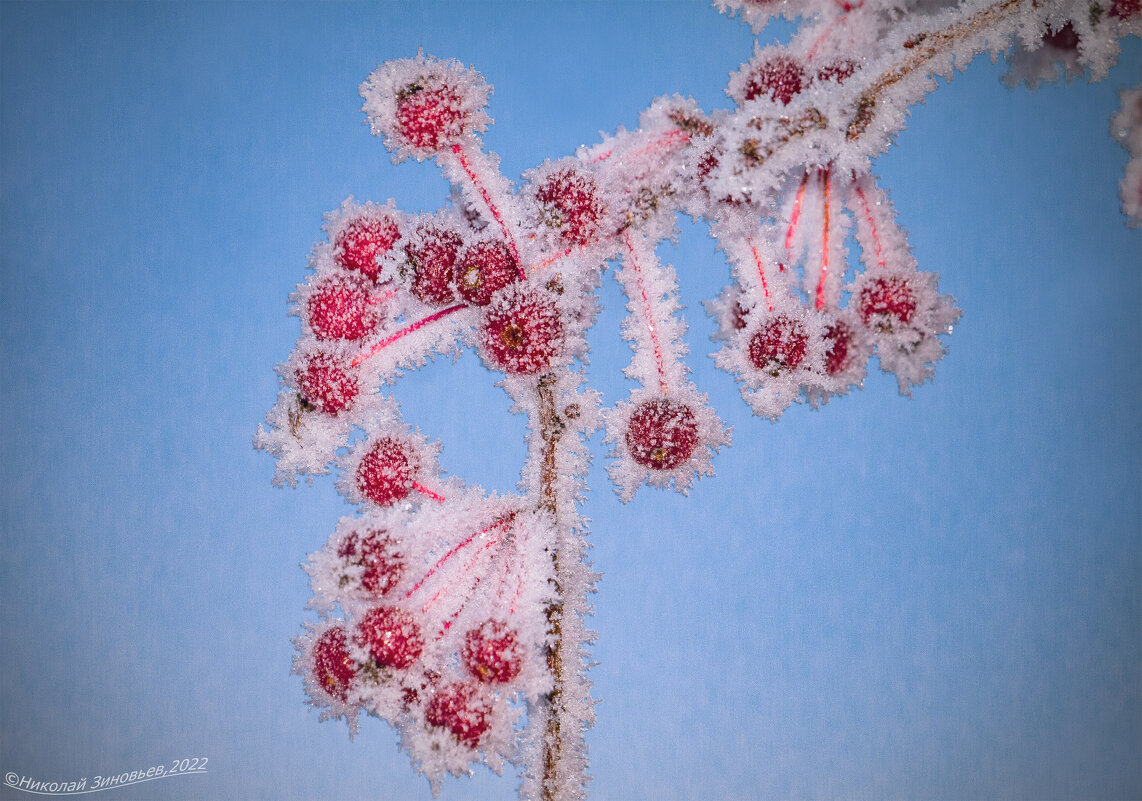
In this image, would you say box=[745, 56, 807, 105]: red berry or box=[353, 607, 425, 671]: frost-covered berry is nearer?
box=[353, 607, 425, 671]: frost-covered berry

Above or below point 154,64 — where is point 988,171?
below

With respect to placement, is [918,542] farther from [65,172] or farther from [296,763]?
[65,172]

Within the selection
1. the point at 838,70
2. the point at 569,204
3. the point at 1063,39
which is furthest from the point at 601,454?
the point at 1063,39

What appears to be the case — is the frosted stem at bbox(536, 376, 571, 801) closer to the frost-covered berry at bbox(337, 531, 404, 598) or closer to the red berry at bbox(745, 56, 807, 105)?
the frost-covered berry at bbox(337, 531, 404, 598)

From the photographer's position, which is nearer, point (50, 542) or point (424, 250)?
point (424, 250)

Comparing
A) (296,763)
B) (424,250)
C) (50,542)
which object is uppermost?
(424,250)

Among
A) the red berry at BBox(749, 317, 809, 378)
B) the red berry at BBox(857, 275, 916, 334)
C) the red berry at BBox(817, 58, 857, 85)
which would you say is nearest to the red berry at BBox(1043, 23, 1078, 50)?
the red berry at BBox(817, 58, 857, 85)

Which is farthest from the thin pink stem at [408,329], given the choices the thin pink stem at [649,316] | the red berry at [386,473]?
the thin pink stem at [649,316]

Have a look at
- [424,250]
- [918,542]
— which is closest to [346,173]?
[424,250]
